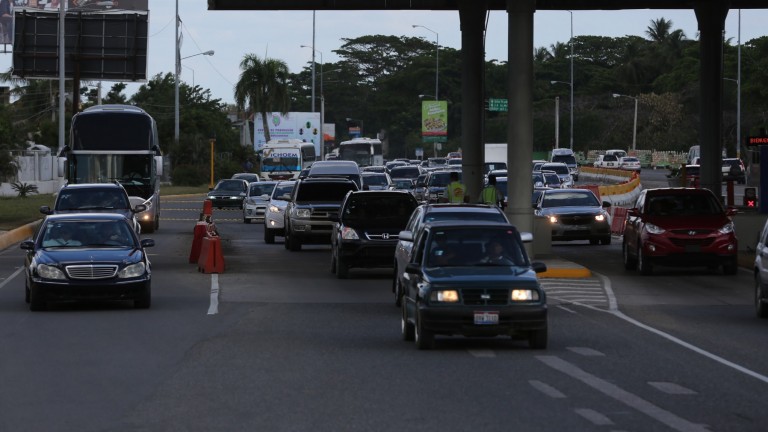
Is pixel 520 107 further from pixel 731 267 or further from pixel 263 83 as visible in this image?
pixel 263 83

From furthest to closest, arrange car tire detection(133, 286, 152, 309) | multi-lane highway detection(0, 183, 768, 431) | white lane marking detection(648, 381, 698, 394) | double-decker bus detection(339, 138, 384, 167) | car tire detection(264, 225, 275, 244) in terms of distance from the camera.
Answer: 1. double-decker bus detection(339, 138, 384, 167)
2. car tire detection(264, 225, 275, 244)
3. car tire detection(133, 286, 152, 309)
4. white lane marking detection(648, 381, 698, 394)
5. multi-lane highway detection(0, 183, 768, 431)

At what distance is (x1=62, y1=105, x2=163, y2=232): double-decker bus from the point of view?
46.3m

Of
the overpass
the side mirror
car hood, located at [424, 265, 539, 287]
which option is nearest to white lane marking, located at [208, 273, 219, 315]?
the side mirror

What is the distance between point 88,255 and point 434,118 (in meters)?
111

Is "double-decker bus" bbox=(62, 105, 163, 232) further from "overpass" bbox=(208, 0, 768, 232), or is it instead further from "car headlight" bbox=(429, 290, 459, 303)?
"car headlight" bbox=(429, 290, 459, 303)

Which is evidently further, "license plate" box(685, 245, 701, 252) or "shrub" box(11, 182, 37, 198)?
"shrub" box(11, 182, 37, 198)

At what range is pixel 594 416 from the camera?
12.5m

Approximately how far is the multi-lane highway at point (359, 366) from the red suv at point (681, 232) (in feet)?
6.05

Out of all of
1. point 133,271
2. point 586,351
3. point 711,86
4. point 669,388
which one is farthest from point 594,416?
point 711,86

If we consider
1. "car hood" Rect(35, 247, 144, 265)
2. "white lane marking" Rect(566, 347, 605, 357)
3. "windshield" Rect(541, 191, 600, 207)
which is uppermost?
"windshield" Rect(541, 191, 600, 207)

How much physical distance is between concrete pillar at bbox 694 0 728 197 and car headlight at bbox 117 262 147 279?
2843 cm

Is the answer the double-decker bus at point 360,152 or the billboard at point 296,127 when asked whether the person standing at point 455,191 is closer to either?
the double-decker bus at point 360,152

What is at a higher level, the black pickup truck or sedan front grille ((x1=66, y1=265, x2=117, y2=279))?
the black pickup truck

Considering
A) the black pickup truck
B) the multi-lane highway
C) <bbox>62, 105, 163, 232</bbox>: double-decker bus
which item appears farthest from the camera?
<bbox>62, 105, 163, 232</bbox>: double-decker bus
